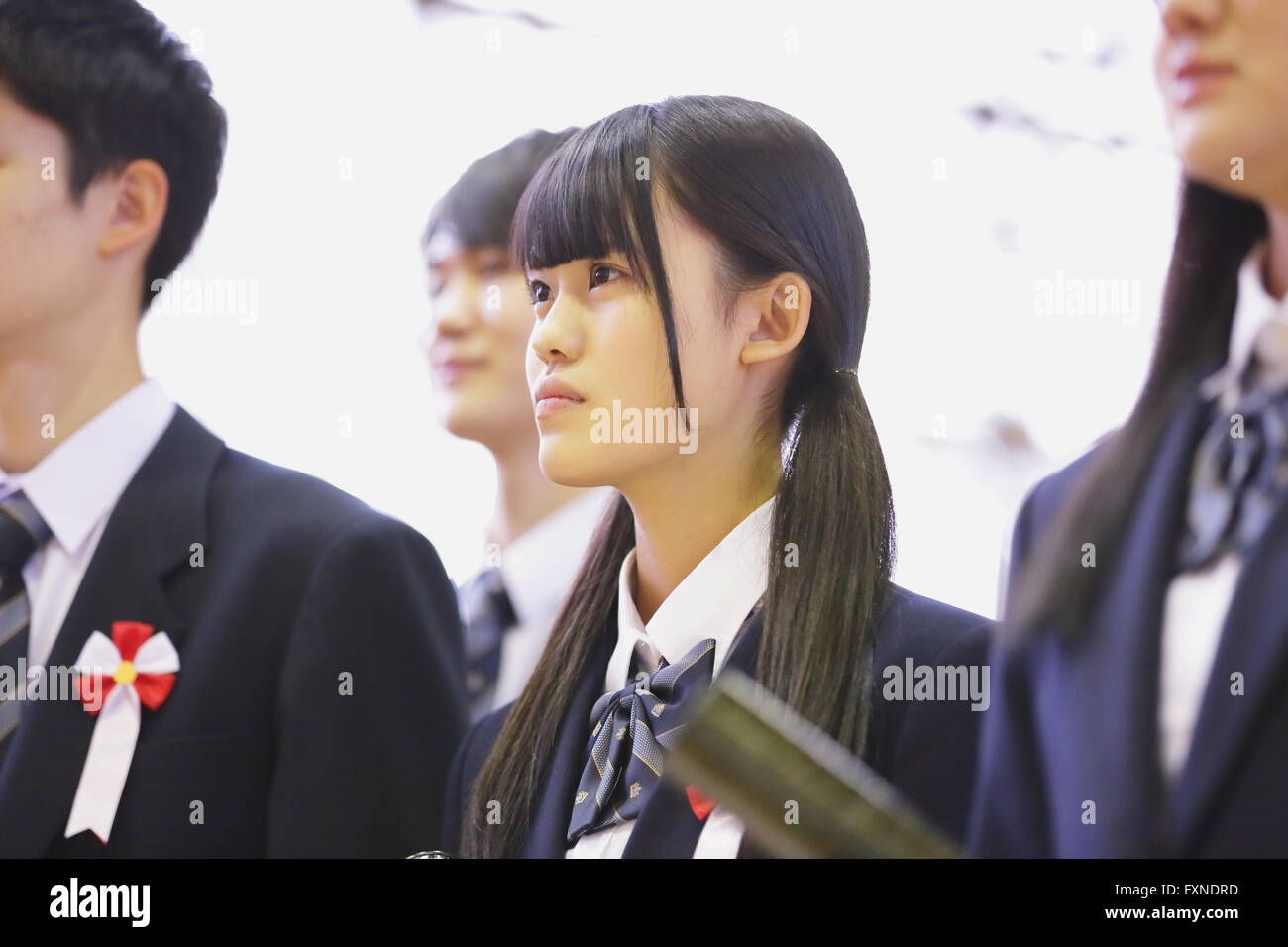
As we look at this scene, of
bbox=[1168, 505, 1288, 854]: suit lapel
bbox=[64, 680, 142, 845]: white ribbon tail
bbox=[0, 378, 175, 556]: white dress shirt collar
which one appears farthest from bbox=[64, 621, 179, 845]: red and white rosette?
bbox=[1168, 505, 1288, 854]: suit lapel

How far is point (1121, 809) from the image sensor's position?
4.37 ft

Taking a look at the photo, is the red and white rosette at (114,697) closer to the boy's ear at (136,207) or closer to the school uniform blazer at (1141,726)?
A: the boy's ear at (136,207)

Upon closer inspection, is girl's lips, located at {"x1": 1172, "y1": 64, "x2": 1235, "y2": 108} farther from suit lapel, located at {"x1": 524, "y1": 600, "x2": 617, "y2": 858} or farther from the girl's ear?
suit lapel, located at {"x1": 524, "y1": 600, "x2": 617, "y2": 858}

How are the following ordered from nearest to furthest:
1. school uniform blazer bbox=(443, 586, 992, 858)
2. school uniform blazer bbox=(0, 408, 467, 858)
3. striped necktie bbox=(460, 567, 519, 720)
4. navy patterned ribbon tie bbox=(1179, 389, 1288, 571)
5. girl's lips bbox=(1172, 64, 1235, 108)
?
navy patterned ribbon tie bbox=(1179, 389, 1288, 571) → girl's lips bbox=(1172, 64, 1235, 108) → school uniform blazer bbox=(443, 586, 992, 858) → school uniform blazer bbox=(0, 408, 467, 858) → striped necktie bbox=(460, 567, 519, 720)

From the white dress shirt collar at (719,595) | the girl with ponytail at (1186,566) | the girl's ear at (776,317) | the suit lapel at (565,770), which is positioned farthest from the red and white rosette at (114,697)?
the girl with ponytail at (1186,566)

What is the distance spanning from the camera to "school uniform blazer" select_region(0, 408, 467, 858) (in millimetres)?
1891

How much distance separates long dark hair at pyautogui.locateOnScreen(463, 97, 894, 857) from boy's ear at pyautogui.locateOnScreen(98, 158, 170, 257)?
0.61 metres

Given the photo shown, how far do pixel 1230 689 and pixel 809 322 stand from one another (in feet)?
2.25

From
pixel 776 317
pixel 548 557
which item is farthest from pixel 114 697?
pixel 776 317

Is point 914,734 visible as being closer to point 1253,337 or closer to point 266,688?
point 1253,337

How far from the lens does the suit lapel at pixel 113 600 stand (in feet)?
6.23

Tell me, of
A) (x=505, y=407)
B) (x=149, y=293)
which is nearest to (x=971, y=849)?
(x=505, y=407)
